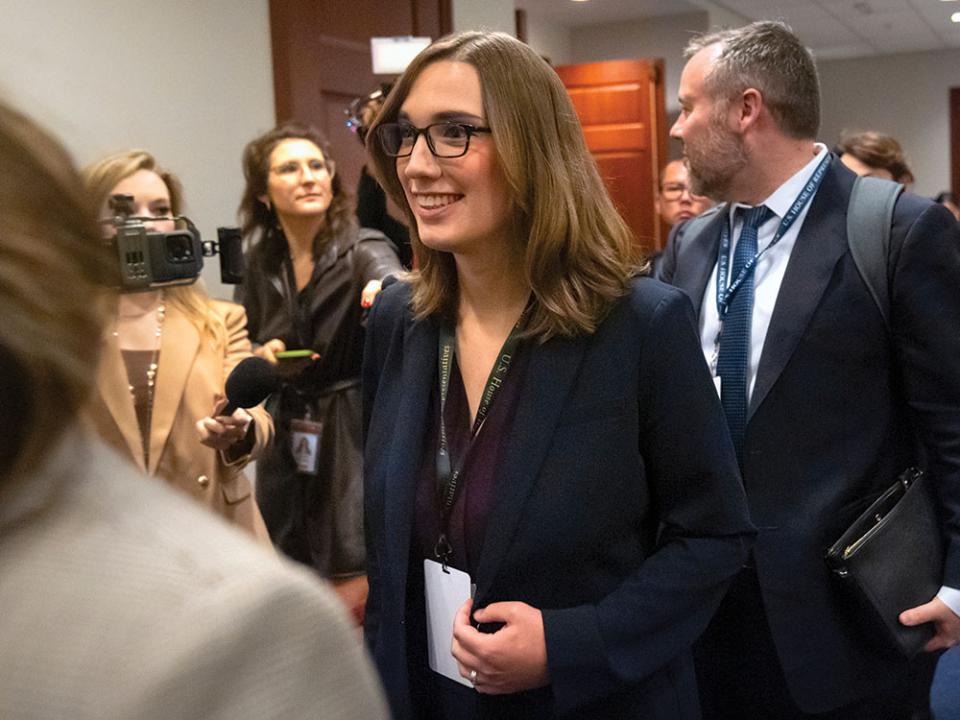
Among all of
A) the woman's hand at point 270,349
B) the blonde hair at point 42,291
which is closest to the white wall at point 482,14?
the woman's hand at point 270,349

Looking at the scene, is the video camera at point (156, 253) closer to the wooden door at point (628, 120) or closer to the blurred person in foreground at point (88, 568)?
the blurred person in foreground at point (88, 568)

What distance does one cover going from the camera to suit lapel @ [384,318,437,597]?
1.33 m

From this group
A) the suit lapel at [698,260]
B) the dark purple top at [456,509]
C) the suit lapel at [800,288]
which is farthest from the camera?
the suit lapel at [698,260]

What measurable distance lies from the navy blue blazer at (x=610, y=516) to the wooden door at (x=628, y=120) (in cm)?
670

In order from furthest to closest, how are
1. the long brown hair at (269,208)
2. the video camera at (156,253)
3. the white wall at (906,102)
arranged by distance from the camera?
the white wall at (906,102)
the long brown hair at (269,208)
the video camera at (156,253)

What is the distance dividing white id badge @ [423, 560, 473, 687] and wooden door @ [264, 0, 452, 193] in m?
2.61

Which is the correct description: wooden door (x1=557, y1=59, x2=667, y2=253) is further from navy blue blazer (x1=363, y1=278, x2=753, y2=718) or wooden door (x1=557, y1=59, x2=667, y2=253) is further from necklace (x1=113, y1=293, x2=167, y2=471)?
navy blue blazer (x1=363, y1=278, x2=753, y2=718)

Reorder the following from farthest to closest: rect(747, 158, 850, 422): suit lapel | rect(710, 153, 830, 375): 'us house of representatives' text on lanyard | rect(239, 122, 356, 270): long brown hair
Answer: rect(239, 122, 356, 270): long brown hair < rect(710, 153, 830, 375): 'us house of representatives' text on lanyard < rect(747, 158, 850, 422): suit lapel

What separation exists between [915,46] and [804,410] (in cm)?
1241

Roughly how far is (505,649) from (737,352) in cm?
81

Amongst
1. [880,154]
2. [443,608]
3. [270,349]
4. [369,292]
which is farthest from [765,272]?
[880,154]

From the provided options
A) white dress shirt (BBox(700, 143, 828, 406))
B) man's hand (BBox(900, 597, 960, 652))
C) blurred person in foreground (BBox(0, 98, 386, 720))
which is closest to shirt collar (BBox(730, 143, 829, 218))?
white dress shirt (BBox(700, 143, 828, 406))

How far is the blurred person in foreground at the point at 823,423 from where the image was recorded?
1703mm

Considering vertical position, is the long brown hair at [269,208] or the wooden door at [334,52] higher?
the wooden door at [334,52]
